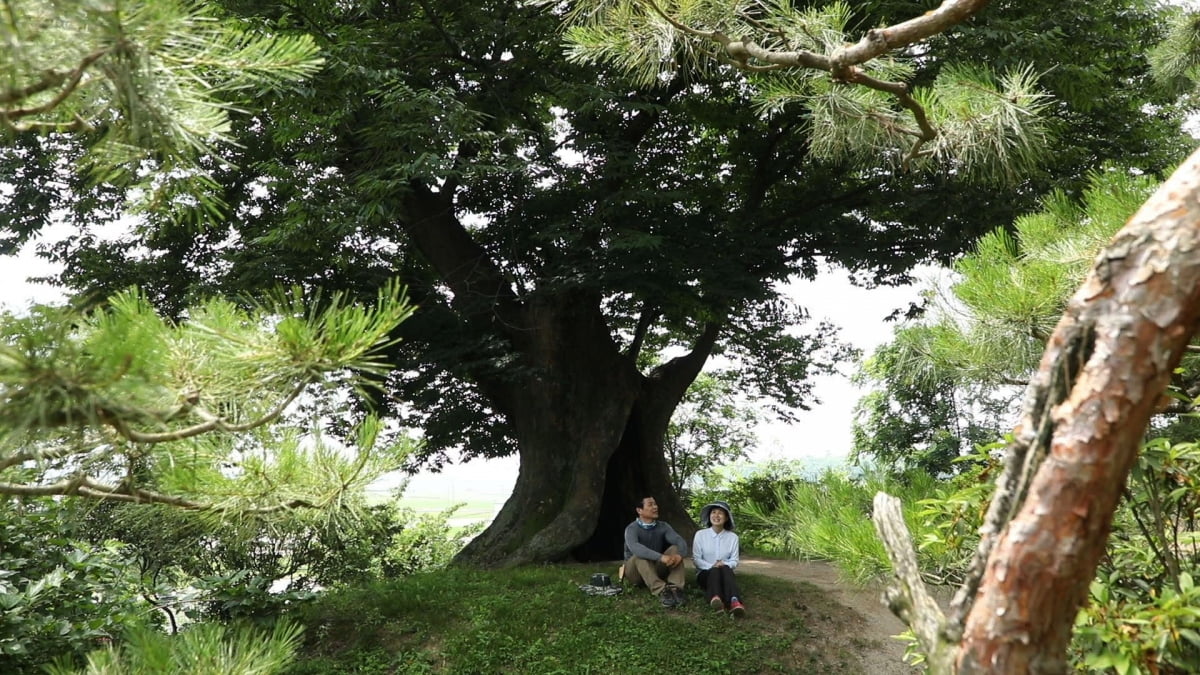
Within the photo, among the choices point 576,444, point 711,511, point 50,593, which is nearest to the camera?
point 50,593

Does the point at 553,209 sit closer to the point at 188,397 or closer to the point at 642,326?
the point at 642,326

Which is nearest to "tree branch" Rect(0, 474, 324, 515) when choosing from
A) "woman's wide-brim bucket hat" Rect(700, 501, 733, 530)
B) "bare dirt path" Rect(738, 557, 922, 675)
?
"bare dirt path" Rect(738, 557, 922, 675)

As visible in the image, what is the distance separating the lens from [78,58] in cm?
219

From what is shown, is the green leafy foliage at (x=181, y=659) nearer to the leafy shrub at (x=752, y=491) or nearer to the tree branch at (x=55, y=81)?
the tree branch at (x=55, y=81)

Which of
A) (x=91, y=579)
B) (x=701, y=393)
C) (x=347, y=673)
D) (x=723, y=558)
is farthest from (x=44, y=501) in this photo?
(x=701, y=393)

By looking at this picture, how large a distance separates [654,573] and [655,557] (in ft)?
0.54

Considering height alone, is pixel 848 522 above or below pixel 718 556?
above

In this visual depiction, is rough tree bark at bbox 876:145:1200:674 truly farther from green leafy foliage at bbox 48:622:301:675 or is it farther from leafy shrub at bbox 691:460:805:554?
leafy shrub at bbox 691:460:805:554

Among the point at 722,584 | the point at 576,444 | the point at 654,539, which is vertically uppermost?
the point at 576,444

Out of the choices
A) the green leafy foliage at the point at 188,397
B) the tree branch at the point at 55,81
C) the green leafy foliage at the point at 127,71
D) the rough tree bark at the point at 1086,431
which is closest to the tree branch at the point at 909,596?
the rough tree bark at the point at 1086,431

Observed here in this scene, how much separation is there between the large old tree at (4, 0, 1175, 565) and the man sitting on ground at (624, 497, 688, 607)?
5.79 feet

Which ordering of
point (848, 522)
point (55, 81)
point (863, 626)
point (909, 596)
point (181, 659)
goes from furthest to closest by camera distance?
point (863, 626) < point (848, 522) < point (181, 659) < point (909, 596) < point (55, 81)

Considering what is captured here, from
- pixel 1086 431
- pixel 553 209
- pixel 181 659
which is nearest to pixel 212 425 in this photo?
pixel 181 659

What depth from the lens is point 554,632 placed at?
22.7 feet
